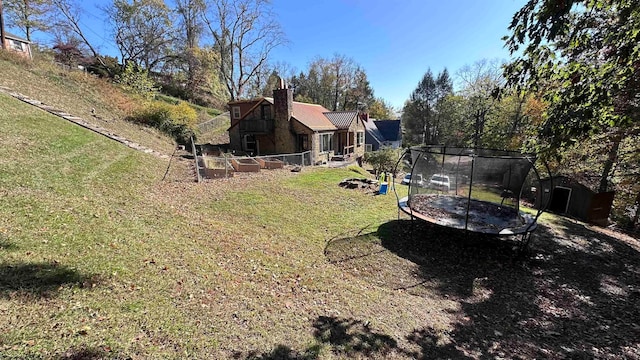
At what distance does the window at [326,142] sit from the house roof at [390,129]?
1648cm

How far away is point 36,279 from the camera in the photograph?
3303mm

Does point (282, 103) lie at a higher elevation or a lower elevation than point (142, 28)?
lower

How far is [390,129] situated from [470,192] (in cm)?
3257

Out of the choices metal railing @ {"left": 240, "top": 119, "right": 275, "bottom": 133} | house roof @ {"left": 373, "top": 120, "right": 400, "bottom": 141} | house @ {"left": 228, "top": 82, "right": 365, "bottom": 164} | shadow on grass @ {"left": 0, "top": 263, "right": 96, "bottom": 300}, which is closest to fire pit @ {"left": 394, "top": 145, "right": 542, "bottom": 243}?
shadow on grass @ {"left": 0, "top": 263, "right": 96, "bottom": 300}

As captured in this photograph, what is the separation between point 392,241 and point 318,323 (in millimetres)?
3880

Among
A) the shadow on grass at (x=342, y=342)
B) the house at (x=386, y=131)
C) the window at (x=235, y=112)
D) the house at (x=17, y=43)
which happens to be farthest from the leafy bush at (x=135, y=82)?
the house at (x=386, y=131)

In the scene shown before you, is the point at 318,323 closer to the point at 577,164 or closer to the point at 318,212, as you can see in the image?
the point at 318,212

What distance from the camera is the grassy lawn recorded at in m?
3.13

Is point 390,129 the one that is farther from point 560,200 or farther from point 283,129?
point 560,200

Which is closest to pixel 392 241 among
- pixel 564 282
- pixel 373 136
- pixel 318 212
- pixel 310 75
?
pixel 318 212

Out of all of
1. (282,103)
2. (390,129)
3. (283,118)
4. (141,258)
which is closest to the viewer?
(141,258)

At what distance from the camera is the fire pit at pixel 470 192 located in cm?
704

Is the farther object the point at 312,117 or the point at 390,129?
the point at 390,129

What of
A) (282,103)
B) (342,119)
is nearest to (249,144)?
(282,103)
